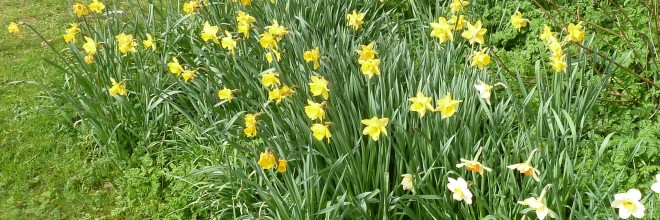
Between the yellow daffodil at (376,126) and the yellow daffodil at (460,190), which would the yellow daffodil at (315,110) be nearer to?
the yellow daffodil at (376,126)

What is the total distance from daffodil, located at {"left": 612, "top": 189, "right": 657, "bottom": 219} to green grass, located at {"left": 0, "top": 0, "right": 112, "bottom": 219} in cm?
219

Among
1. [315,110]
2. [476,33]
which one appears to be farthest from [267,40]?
[476,33]

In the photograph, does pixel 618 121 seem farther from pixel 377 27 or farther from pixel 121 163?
pixel 121 163

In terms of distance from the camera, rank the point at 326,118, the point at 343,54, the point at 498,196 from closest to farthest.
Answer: the point at 498,196 < the point at 326,118 < the point at 343,54

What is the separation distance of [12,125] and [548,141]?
2.89m

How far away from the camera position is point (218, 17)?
3.85 metres

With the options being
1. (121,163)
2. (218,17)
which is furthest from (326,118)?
(218,17)

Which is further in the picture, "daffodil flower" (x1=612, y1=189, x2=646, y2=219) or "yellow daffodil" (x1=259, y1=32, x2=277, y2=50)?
"yellow daffodil" (x1=259, y1=32, x2=277, y2=50)

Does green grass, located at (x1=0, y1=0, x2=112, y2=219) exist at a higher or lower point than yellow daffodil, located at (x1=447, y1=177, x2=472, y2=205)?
lower

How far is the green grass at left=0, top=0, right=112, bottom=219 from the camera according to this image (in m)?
3.06

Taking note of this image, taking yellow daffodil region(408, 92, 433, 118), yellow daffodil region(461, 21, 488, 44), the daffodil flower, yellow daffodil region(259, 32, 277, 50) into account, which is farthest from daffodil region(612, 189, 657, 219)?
yellow daffodil region(259, 32, 277, 50)

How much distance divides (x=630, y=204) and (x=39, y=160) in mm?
2786

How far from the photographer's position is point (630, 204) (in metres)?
1.84

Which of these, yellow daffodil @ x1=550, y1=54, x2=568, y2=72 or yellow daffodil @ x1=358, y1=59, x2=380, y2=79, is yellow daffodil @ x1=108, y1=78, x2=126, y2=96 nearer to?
yellow daffodil @ x1=358, y1=59, x2=380, y2=79
